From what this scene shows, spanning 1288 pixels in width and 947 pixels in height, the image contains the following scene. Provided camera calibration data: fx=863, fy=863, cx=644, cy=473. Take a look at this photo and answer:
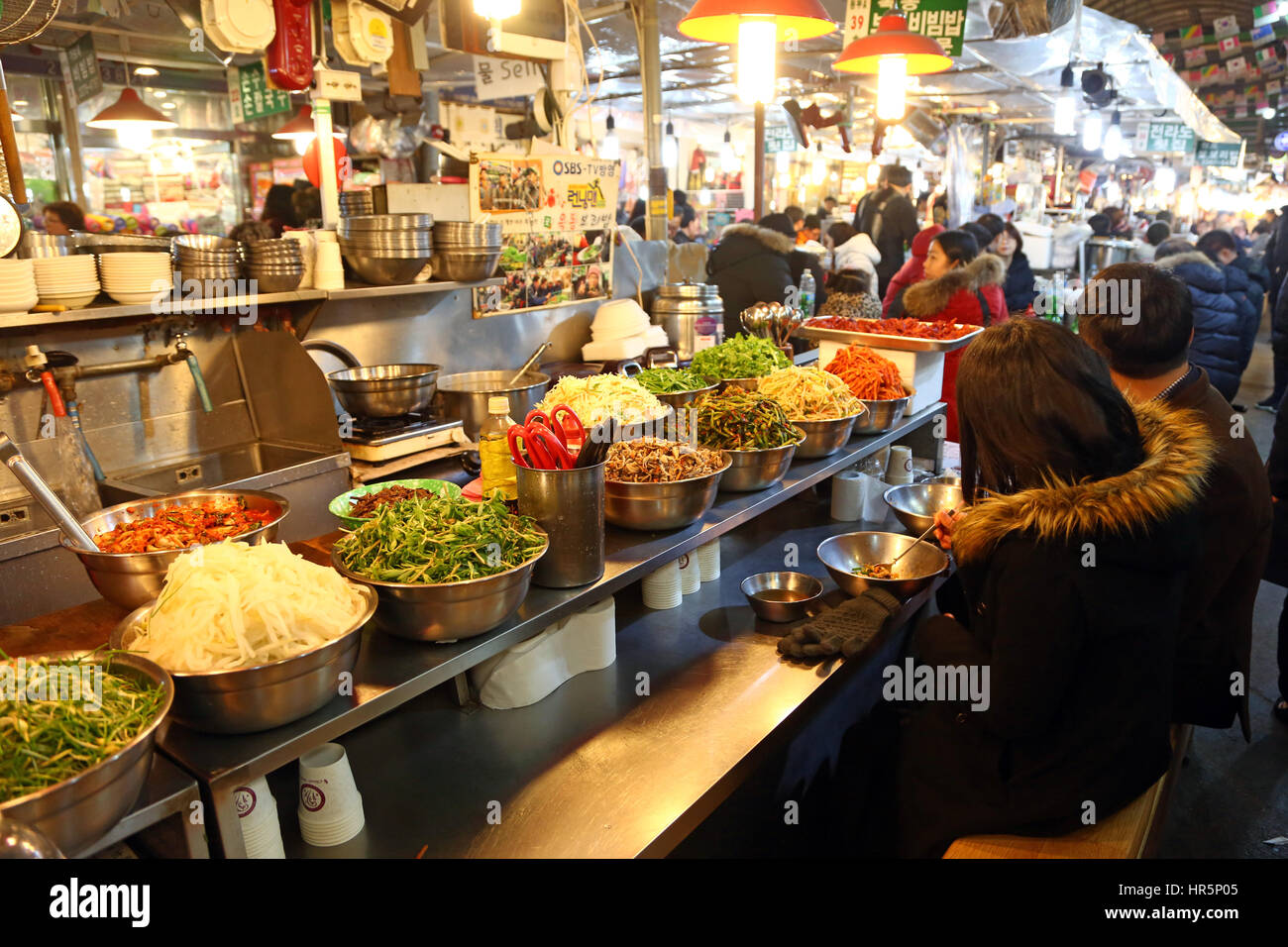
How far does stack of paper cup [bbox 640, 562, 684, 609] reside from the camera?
111 inches

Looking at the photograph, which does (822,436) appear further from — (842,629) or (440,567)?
(440,567)

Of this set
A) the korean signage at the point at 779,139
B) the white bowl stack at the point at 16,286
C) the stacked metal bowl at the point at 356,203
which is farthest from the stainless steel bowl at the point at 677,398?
the korean signage at the point at 779,139

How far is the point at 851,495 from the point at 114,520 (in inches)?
103

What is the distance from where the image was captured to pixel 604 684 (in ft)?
7.83

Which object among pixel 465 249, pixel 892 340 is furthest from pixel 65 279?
pixel 892 340

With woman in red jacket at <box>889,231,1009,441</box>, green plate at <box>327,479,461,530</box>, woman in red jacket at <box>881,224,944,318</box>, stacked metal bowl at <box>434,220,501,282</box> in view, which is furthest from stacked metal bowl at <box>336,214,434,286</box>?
woman in red jacket at <box>881,224,944,318</box>

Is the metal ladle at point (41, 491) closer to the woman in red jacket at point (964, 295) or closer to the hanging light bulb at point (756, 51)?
the hanging light bulb at point (756, 51)

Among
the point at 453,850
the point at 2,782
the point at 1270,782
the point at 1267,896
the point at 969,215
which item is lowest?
the point at 1270,782

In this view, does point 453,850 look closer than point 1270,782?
Yes

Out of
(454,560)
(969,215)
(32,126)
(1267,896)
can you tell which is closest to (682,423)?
(454,560)

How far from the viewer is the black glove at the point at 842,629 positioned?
244 cm

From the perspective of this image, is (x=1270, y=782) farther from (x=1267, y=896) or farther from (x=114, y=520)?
(x=114, y=520)

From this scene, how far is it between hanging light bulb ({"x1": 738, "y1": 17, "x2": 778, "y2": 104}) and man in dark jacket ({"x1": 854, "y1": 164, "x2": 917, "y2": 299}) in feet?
21.4

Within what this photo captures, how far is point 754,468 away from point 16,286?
239 centimetres
